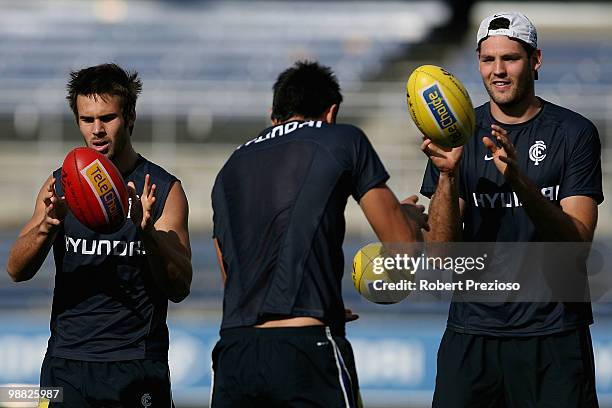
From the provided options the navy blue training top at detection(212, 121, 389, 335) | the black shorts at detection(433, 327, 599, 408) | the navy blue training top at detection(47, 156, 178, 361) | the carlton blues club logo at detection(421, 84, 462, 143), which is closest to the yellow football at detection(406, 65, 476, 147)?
the carlton blues club logo at detection(421, 84, 462, 143)

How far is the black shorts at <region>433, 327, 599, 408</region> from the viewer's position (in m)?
4.54

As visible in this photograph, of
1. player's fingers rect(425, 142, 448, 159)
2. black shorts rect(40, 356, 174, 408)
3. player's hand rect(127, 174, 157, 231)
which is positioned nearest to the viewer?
player's hand rect(127, 174, 157, 231)

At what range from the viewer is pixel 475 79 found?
656 inches

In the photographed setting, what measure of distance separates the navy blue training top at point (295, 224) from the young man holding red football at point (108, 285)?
69 cm

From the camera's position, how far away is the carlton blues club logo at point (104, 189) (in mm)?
4410

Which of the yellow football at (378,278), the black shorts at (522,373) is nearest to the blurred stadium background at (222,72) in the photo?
the yellow football at (378,278)

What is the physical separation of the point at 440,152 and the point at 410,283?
0.63 m

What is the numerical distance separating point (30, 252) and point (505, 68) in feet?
7.20

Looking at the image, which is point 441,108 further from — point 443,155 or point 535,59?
point 535,59

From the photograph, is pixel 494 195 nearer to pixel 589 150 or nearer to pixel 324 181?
pixel 589 150

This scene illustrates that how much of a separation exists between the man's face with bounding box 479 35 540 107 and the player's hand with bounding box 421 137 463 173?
36 cm

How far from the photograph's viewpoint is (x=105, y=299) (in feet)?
15.5

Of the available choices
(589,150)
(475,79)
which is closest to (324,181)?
(589,150)

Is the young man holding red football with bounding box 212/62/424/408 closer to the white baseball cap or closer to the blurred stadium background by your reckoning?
the white baseball cap
